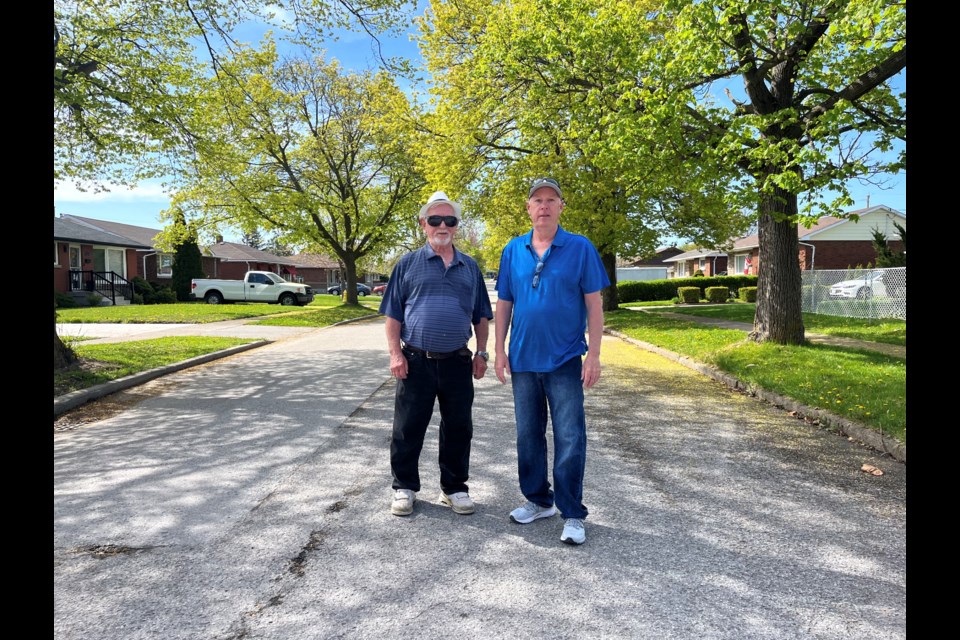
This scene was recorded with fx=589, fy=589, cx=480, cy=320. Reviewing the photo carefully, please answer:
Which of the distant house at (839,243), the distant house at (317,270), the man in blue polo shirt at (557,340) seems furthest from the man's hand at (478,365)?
the distant house at (317,270)

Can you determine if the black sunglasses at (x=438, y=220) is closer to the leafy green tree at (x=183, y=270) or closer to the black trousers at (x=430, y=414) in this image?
the black trousers at (x=430, y=414)

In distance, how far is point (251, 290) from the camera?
3278 cm

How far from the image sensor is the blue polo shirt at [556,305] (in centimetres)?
348

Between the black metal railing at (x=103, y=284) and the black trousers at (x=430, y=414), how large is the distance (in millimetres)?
32073

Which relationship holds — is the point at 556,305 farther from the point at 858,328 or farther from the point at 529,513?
the point at 858,328

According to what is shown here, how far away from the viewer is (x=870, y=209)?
123 ft

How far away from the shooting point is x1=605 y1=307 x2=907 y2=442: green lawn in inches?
243

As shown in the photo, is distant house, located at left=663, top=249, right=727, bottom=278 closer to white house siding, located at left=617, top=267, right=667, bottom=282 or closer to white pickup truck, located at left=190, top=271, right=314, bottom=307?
white house siding, located at left=617, top=267, right=667, bottom=282

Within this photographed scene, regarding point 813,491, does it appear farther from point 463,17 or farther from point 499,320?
point 463,17

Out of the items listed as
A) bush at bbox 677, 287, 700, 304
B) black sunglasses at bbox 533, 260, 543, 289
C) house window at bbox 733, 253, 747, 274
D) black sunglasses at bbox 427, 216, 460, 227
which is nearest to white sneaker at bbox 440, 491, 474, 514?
black sunglasses at bbox 533, 260, 543, 289

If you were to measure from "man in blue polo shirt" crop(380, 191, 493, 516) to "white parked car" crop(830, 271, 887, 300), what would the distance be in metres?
18.8

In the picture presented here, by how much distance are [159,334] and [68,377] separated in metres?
7.85
